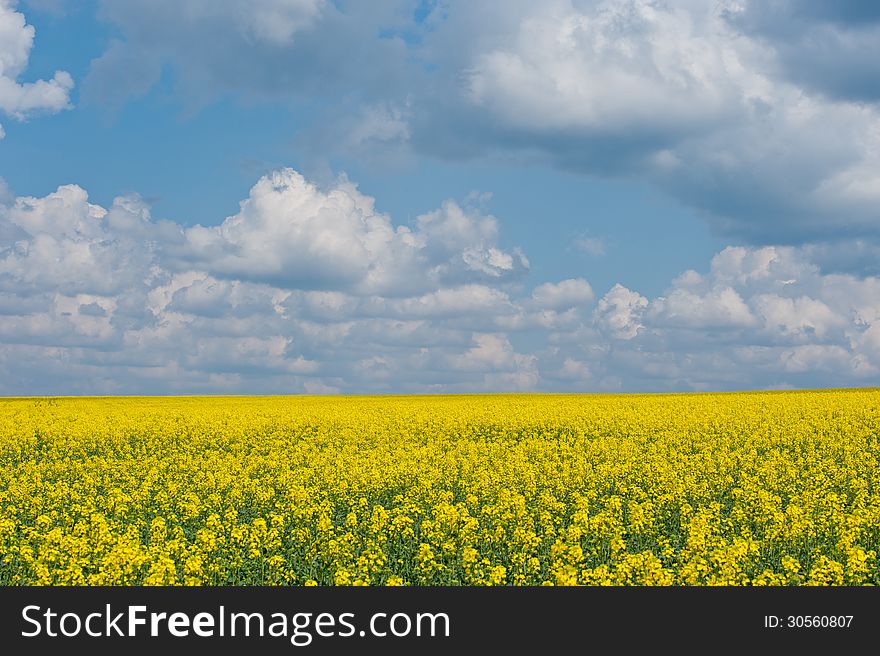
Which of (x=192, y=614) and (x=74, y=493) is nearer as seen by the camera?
(x=192, y=614)

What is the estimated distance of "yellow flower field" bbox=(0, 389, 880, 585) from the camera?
13.8 m

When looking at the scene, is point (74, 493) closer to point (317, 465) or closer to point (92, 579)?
point (317, 465)

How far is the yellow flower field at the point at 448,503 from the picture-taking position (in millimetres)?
13812

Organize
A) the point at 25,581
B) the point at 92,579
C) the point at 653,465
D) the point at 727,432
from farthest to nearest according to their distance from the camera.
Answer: the point at 727,432 < the point at 653,465 < the point at 25,581 < the point at 92,579

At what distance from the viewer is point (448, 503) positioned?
1933cm

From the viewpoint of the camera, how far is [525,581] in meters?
13.2

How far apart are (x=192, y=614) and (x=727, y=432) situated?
1067 inches

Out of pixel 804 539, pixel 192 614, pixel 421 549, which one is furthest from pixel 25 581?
pixel 804 539

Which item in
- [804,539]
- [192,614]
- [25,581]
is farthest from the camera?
[804,539]

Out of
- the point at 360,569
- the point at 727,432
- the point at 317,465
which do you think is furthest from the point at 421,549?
the point at 727,432

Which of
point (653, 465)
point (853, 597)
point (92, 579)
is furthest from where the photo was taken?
point (653, 465)

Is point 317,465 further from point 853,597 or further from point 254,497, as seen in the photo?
point 853,597

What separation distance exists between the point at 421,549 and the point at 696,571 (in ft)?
14.5

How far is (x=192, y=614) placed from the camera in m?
11.0
